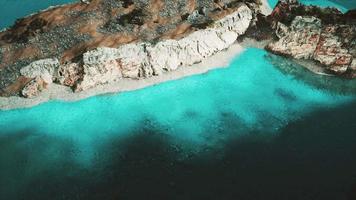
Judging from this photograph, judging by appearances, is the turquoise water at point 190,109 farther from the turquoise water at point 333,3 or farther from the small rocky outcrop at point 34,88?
the turquoise water at point 333,3

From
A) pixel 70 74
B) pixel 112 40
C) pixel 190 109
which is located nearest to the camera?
pixel 190 109

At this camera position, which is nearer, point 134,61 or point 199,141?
point 199,141

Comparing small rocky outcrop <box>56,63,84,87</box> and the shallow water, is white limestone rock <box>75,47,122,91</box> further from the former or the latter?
the shallow water

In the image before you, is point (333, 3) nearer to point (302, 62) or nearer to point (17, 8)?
point (302, 62)

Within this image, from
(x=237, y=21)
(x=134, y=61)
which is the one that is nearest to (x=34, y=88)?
(x=134, y=61)

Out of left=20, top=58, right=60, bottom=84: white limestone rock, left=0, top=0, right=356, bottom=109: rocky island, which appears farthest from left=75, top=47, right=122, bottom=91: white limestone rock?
left=20, top=58, right=60, bottom=84: white limestone rock

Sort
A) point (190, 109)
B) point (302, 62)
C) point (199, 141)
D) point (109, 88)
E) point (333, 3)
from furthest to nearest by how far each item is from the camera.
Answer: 1. point (333, 3)
2. point (302, 62)
3. point (109, 88)
4. point (190, 109)
5. point (199, 141)

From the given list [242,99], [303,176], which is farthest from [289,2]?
[303,176]
